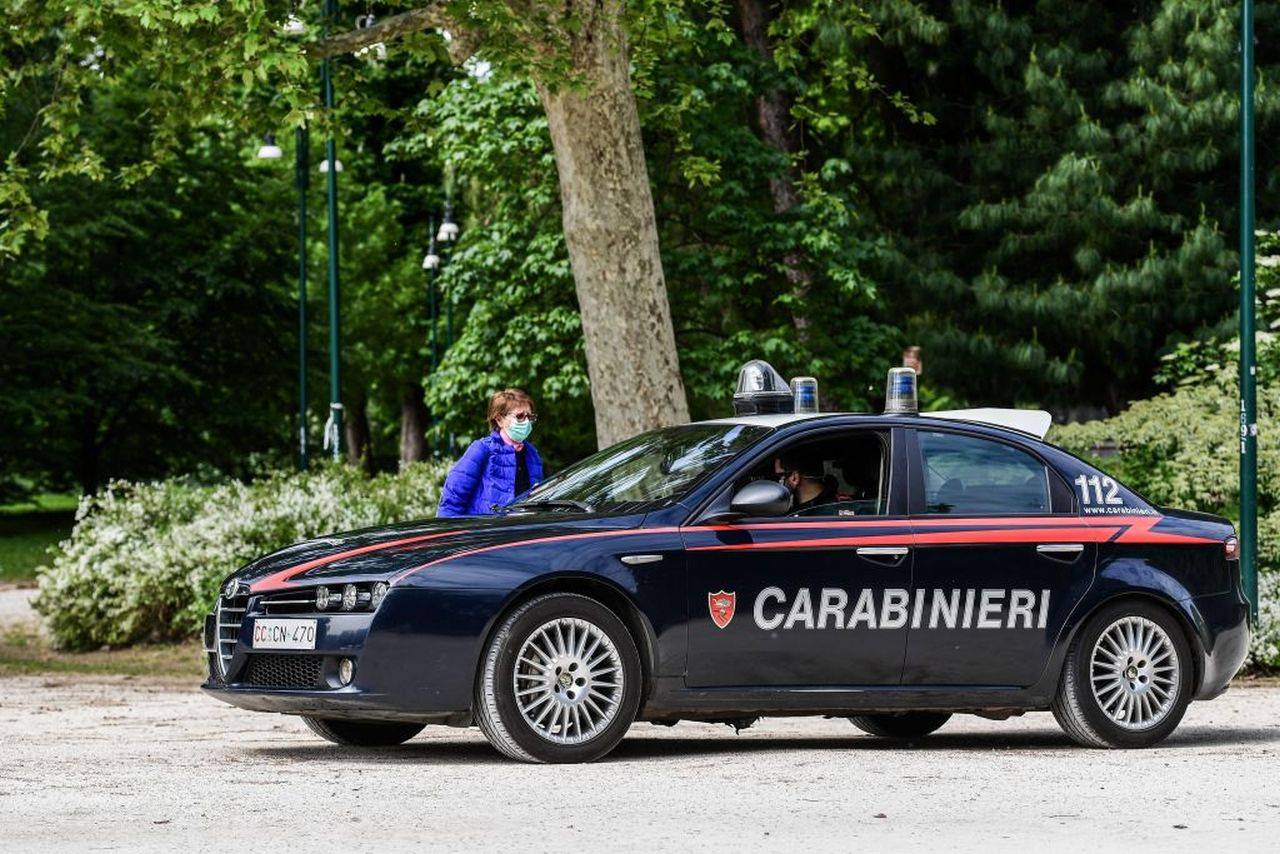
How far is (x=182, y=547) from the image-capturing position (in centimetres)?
1830

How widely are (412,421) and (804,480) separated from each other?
146 feet

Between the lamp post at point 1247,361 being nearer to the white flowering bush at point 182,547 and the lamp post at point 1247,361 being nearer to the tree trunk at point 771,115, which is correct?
the white flowering bush at point 182,547

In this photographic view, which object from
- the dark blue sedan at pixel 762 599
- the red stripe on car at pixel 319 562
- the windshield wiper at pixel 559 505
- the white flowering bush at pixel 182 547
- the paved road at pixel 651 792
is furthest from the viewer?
the white flowering bush at pixel 182 547

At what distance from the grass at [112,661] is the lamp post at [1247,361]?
804 centimetres

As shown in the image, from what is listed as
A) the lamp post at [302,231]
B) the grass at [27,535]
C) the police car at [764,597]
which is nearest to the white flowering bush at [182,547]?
the police car at [764,597]

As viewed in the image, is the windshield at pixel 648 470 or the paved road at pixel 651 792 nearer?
the paved road at pixel 651 792

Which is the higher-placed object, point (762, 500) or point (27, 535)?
point (27, 535)

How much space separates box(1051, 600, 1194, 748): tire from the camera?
33.8ft

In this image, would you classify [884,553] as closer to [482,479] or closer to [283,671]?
[283,671]

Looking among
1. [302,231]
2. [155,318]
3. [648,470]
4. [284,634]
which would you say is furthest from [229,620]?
[155,318]

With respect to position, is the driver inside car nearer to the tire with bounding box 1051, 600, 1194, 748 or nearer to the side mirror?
the side mirror

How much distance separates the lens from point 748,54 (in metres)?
29.6

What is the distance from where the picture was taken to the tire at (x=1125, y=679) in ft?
33.8

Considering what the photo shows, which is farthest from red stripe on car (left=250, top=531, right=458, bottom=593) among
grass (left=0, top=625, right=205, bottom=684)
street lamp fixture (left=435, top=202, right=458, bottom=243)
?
street lamp fixture (left=435, top=202, right=458, bottom=243)
